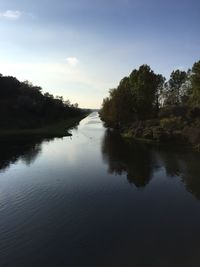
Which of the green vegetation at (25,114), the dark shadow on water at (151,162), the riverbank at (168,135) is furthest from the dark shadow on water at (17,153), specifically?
the riverbank at (168,135)

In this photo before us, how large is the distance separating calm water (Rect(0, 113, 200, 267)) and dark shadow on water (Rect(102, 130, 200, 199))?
A: 0.46ft

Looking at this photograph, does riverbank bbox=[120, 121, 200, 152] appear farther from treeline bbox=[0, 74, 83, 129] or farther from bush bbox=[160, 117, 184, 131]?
treeline bbox=[0, 74, 83, 129]

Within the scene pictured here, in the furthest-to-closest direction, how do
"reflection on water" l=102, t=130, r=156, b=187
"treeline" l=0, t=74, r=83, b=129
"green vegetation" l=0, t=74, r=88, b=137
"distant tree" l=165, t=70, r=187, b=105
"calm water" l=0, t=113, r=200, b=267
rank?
"distant tree" l=165, t=70, r=187, b=105
"treeline" l=0, t=74, r=83, b=129
"green vegetation" l=0, t=74, r=88, b=137
"reflection on water" l=102, t=130, r=156, b=187
"calm water" l=0, t=113, r=200, b=267

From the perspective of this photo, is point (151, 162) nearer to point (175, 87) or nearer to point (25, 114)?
point (25, 114)

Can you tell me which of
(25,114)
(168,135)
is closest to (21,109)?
(25,114)

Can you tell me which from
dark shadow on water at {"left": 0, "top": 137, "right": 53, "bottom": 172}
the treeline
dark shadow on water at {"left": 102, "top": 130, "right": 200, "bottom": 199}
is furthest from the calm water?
the treeline

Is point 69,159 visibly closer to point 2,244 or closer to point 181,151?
point 181,151

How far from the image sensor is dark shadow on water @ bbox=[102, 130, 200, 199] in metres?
39.2

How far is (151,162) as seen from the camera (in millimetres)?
49438

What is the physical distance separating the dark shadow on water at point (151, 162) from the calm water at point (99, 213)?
0.14 m

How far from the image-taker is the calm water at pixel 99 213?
20.0 metres

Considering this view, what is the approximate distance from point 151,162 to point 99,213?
23.7 m

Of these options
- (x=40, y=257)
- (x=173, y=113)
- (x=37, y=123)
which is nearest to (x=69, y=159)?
(x=40, y=257)

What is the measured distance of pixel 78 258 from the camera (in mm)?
19594
